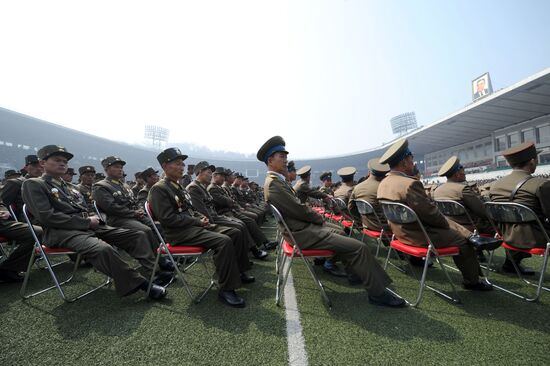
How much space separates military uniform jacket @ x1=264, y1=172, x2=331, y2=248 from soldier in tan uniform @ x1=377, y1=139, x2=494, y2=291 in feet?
2.78

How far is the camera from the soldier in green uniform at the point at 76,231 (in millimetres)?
2779

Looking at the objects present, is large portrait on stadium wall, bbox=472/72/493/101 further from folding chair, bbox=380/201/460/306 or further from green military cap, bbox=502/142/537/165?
folding chair, bbox=380/201/460/306

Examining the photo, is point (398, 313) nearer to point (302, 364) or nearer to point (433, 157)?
point (302, 364)

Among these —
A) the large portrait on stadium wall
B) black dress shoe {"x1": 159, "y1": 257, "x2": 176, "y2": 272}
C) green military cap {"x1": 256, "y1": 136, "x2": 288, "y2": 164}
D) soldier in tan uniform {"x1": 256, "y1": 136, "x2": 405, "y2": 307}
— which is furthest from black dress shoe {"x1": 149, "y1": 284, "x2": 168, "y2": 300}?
the large portrait on stadium wall

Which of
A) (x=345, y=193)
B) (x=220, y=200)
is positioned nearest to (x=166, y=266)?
(x=220, y=200)

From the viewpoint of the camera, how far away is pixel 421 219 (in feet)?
9.30

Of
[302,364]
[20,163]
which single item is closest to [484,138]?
[302,364]

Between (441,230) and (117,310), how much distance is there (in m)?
3.40

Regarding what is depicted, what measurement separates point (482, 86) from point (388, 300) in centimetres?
4398

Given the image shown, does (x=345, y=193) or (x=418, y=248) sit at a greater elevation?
(x=345, y=193)

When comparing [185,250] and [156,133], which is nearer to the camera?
[185,250]

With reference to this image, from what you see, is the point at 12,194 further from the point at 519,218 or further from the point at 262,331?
the point at 519,218

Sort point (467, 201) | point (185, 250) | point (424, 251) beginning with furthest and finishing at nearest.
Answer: point (467, 201), point (185, 250), point (424, 251)

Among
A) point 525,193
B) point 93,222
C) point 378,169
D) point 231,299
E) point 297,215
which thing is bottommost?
point 231,299
